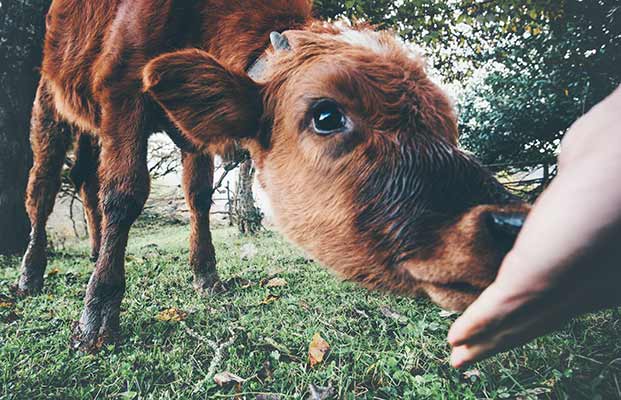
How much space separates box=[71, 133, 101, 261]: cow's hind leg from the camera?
2.04 meters

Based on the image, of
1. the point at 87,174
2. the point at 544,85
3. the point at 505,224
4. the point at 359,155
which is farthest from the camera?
the point at 87,174

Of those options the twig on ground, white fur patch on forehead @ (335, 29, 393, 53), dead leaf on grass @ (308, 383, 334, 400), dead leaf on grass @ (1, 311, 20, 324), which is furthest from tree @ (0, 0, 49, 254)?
dead leaf on grass @ (308, 383, 334, 400)

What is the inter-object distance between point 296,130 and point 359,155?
22 cm

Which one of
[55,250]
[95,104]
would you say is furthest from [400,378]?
[55,250]

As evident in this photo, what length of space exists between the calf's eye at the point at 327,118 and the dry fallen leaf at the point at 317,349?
0.62m

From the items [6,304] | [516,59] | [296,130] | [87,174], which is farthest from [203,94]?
[87,174]

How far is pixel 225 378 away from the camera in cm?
97

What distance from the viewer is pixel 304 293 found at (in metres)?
1.42

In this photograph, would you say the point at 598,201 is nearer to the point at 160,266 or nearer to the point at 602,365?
the point at 602,365

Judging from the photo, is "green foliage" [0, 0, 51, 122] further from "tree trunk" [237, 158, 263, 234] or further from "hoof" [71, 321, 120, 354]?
"hoof" [71, 321, 120, 354]

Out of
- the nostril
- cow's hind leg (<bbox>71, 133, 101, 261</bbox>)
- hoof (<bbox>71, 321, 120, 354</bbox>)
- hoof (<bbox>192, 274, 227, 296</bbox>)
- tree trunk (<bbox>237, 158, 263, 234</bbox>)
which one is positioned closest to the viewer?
the nostril

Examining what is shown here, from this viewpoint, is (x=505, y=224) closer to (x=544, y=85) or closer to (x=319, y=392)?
(x=319, y=392)

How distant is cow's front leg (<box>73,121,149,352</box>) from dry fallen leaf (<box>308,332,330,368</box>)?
2.34ft

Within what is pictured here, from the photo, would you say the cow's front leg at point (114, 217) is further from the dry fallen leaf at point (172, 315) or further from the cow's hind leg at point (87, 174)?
the cow's hind leg at point (87, 174)
